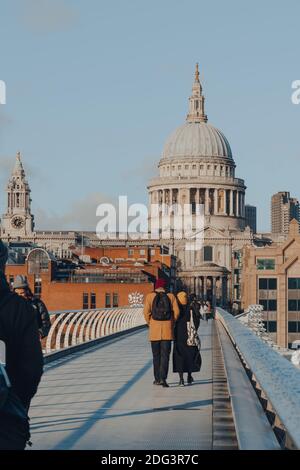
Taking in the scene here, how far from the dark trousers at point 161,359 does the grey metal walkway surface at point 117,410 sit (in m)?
0.24

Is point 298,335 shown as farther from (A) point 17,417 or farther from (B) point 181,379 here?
(A) point 17,417

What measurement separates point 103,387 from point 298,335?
3565 inches

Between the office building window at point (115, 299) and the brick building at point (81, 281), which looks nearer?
the brick building at point (81, 281)

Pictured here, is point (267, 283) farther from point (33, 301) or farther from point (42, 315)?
point (33, 301)

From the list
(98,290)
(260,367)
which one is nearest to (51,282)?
(98,290)

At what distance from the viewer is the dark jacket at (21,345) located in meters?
7.51

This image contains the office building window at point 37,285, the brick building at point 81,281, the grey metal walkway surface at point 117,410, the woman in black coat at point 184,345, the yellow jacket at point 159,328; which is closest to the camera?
Answer: the grey metal walkway surface at point 117,410

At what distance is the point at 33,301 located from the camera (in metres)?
15.2

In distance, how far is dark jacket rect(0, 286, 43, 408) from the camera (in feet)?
24.6

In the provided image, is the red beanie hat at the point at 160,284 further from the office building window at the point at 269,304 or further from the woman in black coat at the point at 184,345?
the office building window at the point at 269,304

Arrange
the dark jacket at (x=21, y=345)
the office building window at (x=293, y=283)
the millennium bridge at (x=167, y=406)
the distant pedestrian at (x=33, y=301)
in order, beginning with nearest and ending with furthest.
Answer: the dark jacket at (x=21, y=345), the millennium bridge at (x=167, y=406), the distant pedestrian at (x=33, y=301), the office building window at (x=293, y=283)

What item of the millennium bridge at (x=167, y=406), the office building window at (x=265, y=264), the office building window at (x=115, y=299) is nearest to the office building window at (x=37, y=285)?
the office building window at (x=115, y=299)

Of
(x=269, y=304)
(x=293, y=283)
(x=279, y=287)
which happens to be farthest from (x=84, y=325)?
(x=293, y=283)

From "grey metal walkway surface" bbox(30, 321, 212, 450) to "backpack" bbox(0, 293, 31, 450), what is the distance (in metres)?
4.07
